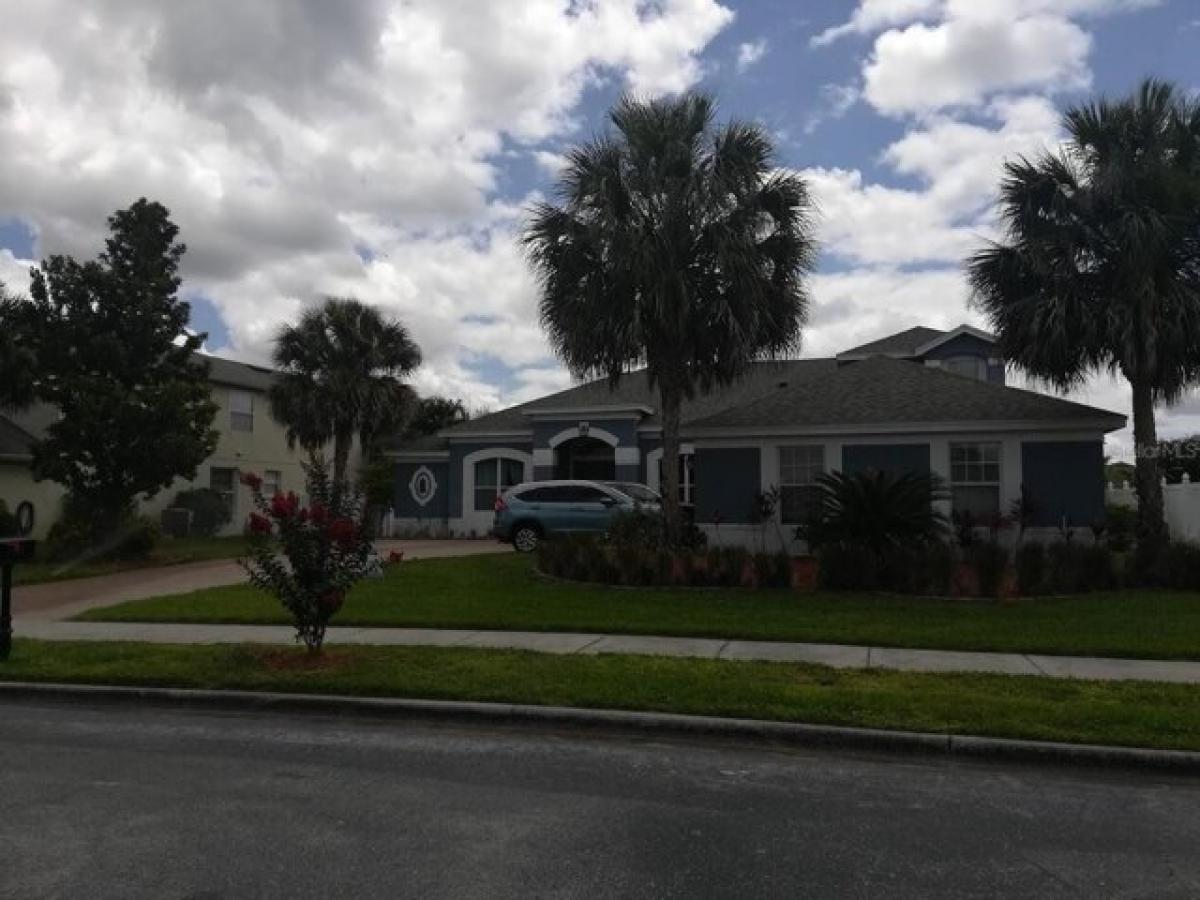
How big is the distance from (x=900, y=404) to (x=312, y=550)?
45.0 feet

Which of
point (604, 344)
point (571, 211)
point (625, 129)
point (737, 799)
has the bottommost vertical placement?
point (737, 799)

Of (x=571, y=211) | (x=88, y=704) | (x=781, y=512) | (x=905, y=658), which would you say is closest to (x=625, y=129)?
(x=571, y=211)

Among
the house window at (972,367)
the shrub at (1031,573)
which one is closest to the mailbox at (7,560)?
the shrub at (1031,573)

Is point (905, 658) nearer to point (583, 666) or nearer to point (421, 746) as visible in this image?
point (583, 666)

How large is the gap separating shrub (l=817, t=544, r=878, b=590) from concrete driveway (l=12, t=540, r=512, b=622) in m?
9.73

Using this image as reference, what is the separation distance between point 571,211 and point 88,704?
12.0m

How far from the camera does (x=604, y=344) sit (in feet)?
57.7

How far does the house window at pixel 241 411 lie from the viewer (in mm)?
33594

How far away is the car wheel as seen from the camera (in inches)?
879

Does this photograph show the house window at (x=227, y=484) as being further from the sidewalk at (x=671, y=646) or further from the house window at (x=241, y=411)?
the sidewalk at (x=671, y=646)

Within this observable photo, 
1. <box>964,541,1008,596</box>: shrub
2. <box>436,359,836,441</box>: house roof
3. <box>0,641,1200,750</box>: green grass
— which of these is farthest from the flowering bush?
<box>436,359,836,441</box>: house roof

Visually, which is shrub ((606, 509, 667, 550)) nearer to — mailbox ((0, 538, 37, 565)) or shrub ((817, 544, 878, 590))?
shrub ((817, 544, 878, 590))

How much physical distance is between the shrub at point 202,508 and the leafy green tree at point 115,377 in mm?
9245

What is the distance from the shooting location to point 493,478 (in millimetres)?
31156
